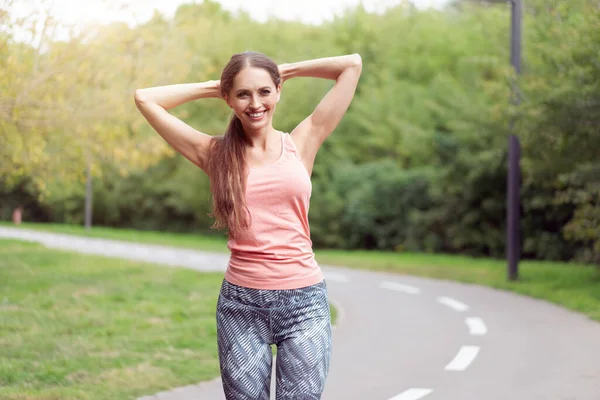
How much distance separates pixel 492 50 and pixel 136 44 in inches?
471

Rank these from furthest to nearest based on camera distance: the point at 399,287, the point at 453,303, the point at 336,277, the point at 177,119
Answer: the point at 336,277 < the point at 399,287 < the point at 453,303 < the point at 177,119

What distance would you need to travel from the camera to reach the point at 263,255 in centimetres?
317

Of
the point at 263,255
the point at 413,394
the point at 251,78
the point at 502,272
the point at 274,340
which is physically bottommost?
the point at 413,394

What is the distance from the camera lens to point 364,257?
2223cm

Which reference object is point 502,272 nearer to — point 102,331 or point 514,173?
point 514,173

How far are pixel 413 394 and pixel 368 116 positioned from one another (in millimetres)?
22122

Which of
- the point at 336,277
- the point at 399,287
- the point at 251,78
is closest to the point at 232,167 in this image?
the point at 251,78

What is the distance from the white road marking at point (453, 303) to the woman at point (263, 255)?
8976 mm

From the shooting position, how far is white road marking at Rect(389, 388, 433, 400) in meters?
6.52

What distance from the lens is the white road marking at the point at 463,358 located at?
7.78 m

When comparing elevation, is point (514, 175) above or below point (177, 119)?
above

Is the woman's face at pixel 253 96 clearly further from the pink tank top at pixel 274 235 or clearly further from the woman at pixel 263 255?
the pink tank top at pixel 274 235

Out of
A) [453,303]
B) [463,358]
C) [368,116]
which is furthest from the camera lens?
[368,116]

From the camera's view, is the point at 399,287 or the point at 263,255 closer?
the point at 263,255
